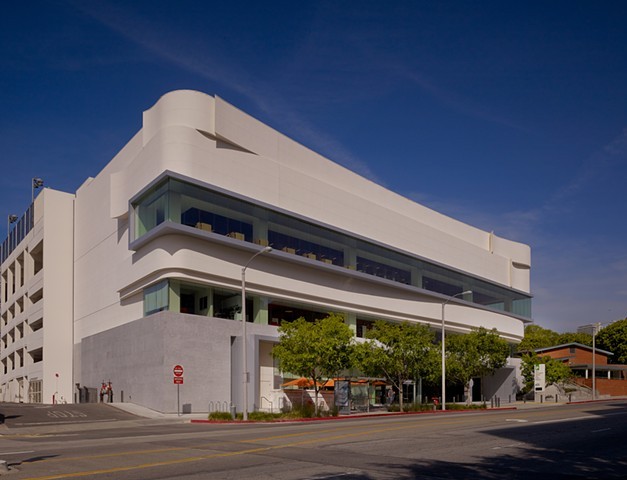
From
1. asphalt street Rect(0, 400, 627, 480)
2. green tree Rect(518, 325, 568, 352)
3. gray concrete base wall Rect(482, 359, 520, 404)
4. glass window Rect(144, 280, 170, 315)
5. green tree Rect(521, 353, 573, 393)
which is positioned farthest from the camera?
green tree Rect(518, 325, 568, 352)

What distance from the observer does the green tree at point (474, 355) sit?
6062 cm

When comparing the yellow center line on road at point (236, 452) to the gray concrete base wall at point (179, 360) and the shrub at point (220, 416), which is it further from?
the gray concrete base wall at point (179, 360)

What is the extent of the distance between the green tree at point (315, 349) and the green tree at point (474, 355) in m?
19.8

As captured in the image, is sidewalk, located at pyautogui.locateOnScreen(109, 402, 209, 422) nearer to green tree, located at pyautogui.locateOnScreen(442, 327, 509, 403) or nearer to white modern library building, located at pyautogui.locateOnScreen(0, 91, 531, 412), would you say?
white modern library building, located at pyautogui.locateOnScreen(0, 91, 531, 412)

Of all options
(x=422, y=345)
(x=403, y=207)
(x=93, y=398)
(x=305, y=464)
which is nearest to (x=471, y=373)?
(x=422, y=345)

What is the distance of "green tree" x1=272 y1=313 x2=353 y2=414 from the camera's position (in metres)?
42.0

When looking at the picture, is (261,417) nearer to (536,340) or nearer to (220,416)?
(220,416)

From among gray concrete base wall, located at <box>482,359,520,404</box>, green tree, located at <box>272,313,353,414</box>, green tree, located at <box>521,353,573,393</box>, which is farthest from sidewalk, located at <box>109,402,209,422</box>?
gray concrete base wall, located at <box>482,359,520,404</box>

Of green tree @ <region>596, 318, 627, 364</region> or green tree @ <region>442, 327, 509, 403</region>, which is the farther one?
green tree @ <region>596, 318, 627, 364</region>

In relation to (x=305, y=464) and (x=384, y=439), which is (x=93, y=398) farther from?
(x=305, y=464)

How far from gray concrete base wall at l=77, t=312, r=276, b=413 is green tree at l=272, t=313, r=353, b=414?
5.32 m

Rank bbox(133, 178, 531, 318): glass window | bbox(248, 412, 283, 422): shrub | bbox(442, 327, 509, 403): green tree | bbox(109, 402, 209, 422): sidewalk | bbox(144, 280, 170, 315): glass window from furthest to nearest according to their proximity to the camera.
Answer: bbox(442, 327, 509, 403): green tree
bbox(133, 178, 531, 318): glass window
bbox(144, 280, 170, 315): glass window
bbox(109, 402, 209, 422): sidewalk
bbox(248, 412, 283, 422): shrub

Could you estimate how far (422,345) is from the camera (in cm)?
5256

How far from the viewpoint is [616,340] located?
110m
